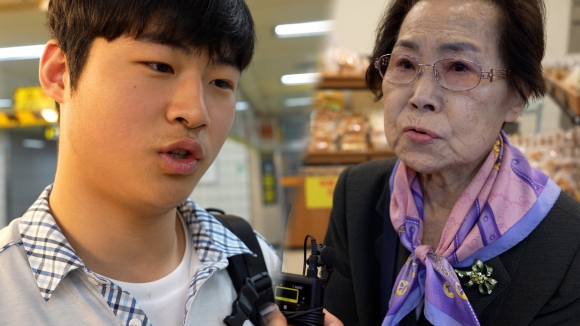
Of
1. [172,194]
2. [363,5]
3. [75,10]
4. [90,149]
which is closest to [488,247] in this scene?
[172,194]

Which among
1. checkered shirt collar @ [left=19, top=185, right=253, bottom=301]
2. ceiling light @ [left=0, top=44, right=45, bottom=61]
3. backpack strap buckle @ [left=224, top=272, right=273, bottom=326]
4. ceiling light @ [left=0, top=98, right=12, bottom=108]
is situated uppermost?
ceiling light @ [left=0, top=44, right=45, bottom=61]

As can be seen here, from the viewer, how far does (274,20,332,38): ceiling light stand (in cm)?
55

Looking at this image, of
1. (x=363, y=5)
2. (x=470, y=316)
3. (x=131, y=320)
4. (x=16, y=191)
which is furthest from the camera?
(x=16, y=191)

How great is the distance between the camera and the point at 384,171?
1.28 m

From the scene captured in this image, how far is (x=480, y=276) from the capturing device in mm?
1004

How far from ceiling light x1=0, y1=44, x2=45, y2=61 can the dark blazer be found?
13.5ft

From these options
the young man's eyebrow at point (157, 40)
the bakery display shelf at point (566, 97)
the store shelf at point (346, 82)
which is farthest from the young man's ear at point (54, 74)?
the bakery display shelf at point (566, 97)

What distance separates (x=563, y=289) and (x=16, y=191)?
5695 mm

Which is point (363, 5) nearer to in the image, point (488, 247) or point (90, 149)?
point (488, 247)

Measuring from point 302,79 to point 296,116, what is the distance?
0.06 metres

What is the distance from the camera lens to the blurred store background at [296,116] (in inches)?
20.9

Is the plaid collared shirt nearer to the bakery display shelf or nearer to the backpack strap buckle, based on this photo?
the backpack strap buckle

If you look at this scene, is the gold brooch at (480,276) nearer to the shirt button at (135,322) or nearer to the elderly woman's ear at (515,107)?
the elderly woman's ear at (515,107)

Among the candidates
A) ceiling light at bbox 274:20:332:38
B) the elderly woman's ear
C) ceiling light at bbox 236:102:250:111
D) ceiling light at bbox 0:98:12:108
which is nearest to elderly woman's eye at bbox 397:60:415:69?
the elderly woman's ear
